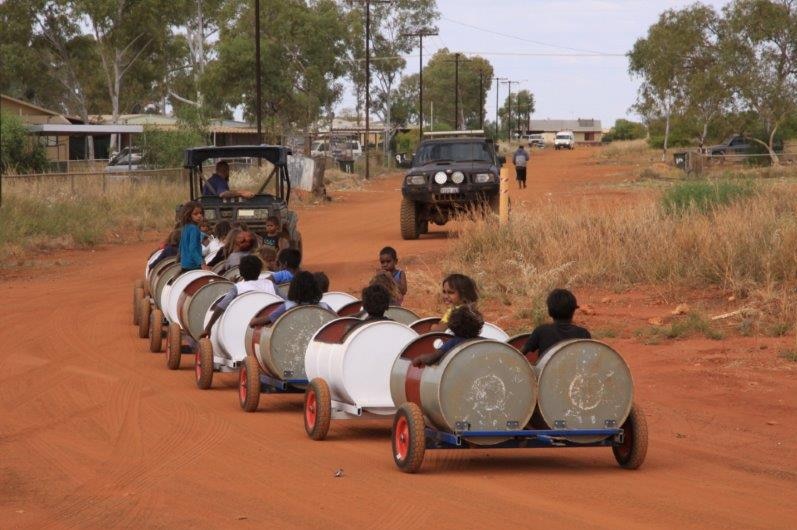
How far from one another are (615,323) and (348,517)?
9415 millimetres

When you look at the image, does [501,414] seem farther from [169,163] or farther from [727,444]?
[169,163]

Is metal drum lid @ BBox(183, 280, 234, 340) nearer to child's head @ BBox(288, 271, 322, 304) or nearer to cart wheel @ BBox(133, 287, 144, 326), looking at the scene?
child's head @ BBox(288, 271, 322, 304)

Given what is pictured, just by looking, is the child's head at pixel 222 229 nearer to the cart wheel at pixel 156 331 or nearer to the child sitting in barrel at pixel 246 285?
the cart wheel at pixel 156 331

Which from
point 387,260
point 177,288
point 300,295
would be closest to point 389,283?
point 387,260

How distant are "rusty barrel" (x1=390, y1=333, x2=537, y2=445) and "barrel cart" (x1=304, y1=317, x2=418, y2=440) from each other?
115 centimetres

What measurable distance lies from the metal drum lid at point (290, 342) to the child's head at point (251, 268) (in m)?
1.62

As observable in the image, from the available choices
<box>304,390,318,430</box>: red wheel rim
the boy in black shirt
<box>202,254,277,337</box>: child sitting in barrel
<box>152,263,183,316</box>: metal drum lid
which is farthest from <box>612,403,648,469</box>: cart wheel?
<box>152,263,183,316</box>: metal drum lid

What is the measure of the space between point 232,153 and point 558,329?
474 inches

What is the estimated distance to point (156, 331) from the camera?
47.9 feet

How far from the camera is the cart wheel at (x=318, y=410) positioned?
9469 millimetres

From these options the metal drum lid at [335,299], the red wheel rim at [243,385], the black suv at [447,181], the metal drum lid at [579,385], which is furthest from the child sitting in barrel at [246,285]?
the black suv at [447,181]

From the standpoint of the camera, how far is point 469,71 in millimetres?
136375

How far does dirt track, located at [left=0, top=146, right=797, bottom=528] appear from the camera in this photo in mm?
7332

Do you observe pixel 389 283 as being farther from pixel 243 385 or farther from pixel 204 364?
pixel 204 364
